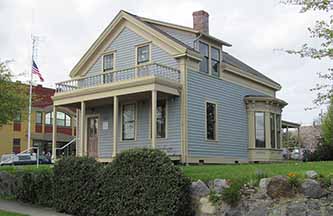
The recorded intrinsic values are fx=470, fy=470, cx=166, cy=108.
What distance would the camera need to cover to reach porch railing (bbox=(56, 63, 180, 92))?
21.8 meters

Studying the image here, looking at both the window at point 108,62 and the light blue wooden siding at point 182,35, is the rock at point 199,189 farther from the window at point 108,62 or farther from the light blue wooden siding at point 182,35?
the window at point 108,62

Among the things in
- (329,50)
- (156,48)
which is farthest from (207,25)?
(329,50)

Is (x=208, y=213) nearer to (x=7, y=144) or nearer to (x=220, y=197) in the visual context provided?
(x=220, y=197)

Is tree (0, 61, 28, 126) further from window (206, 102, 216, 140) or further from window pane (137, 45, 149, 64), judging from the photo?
window (206, 102, 216, 140)

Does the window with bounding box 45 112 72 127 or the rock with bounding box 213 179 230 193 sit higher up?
the window with bounding box 45 112 72 127

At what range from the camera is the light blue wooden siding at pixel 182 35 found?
23625 millimetres

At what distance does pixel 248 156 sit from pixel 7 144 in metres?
30.1

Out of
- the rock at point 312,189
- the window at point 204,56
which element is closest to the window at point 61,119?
the window at point 204,56

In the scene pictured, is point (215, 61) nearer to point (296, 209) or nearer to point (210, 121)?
point (210, 121)

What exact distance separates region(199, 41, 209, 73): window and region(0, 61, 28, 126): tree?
904cm

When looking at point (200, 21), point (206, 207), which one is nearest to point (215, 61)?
point (200, 21)

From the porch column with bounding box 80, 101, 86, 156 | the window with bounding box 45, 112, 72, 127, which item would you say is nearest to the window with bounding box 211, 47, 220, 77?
the porch column with bounding box 80, 101, 86, 156

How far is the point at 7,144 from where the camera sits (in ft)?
158

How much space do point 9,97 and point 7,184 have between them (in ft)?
10.5
